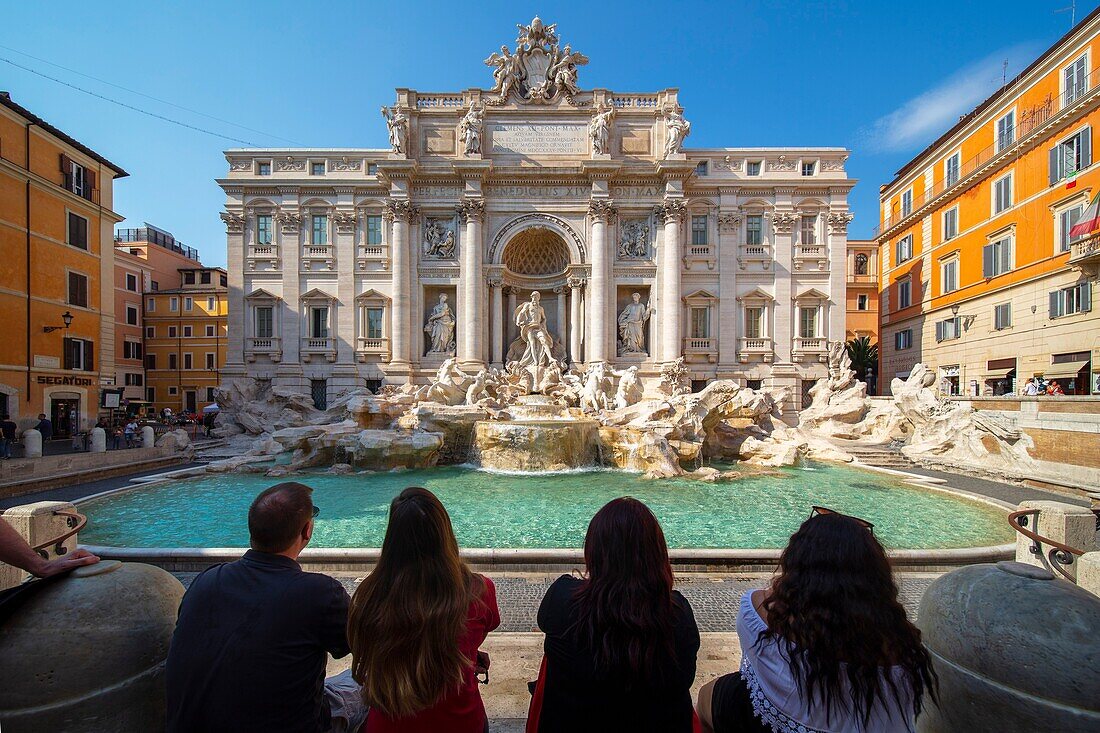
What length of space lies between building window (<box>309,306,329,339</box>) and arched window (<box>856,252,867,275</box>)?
34453 mm

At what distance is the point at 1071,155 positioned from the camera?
16.9 m

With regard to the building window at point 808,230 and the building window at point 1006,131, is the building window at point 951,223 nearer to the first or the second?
the building window at point 1006,131

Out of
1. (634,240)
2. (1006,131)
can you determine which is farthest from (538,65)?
(1006,131)

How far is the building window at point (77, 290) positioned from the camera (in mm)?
19312

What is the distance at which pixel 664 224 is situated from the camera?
22.0 m

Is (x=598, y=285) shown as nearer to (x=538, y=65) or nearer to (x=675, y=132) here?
(x=675, y=132)

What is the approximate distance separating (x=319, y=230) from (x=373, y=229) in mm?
2668

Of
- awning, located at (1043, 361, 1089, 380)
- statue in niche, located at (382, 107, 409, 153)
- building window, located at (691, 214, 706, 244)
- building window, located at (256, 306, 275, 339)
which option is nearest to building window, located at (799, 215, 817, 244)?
building window, located at (691, 214, 706, 244)

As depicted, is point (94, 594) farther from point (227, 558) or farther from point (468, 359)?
point (468, 359)

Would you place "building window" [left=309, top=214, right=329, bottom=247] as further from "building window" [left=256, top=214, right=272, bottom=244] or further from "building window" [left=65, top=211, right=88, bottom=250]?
"building window" [left=65, top=211, right=88, bottom=250]

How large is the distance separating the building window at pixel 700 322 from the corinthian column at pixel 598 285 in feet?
15.4

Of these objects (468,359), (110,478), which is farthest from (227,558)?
(468,359)

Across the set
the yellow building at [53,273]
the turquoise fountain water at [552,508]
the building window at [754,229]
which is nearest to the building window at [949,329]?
the building window at [754,229]

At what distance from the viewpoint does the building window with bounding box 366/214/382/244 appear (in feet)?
75.1
